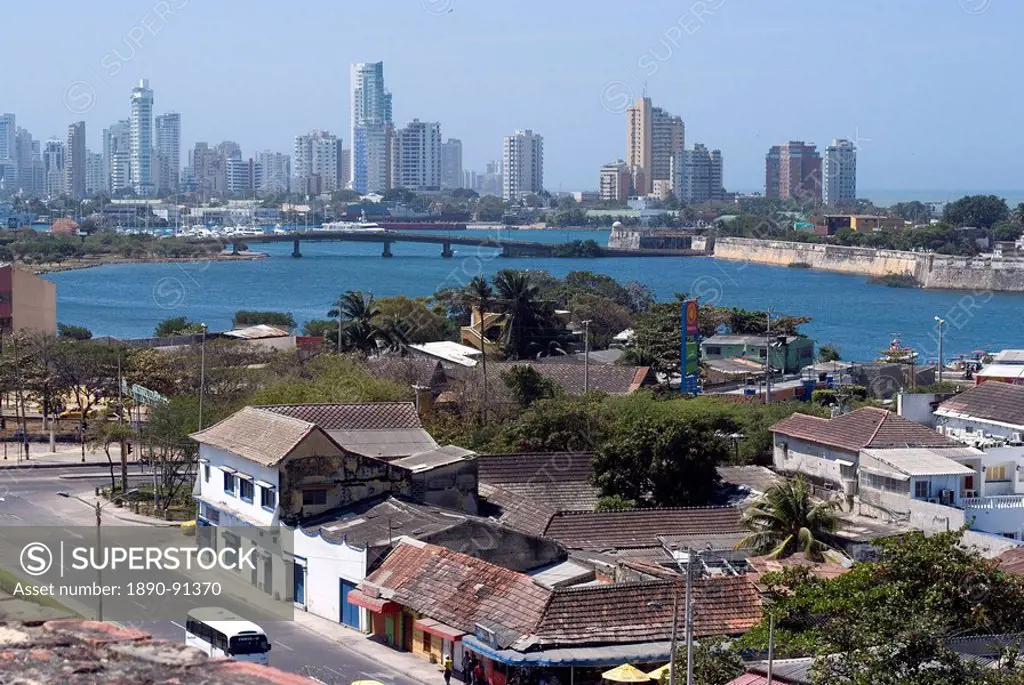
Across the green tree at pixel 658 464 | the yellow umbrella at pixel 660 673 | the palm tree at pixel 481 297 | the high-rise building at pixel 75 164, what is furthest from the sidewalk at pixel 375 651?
the high-rise building at pixel 75 164

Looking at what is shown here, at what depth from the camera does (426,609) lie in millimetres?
11500

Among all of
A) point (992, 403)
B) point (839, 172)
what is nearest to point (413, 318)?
point (992, 403)

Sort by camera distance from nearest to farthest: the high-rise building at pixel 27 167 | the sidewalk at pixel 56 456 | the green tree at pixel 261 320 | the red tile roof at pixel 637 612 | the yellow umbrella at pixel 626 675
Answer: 1. the yellow umbrella at pixel 626 675
2. the red tile roof at pixel 637 612
3. the sidewalk at pixel 56 456
4. the green tree at pixel 261 320
5. the high-rise building at pixel 27 167

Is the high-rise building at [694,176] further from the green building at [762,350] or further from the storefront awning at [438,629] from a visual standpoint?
the storefront awning at [438,629]

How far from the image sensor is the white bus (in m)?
10.4

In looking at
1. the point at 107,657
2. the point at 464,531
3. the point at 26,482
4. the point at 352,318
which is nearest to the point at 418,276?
the point at 352,318

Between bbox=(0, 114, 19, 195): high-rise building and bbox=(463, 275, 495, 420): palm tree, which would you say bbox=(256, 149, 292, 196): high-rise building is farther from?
bbox=(463, 275, 495, 420): palm tree

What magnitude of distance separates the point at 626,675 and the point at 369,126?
6369 inches

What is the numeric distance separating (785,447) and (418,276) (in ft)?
189

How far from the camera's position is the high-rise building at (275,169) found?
18625cm

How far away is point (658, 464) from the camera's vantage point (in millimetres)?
15867

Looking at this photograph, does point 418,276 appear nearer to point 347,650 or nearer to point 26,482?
point 26,482

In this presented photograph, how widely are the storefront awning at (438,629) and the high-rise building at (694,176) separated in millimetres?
138574

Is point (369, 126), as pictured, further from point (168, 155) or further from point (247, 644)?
point (247, 644)
